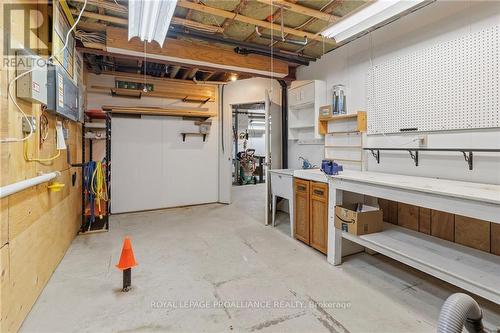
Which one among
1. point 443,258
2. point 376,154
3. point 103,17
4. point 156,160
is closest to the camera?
point 443,258

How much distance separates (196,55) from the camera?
12.1 feet

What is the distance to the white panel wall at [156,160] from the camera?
16.1 ft

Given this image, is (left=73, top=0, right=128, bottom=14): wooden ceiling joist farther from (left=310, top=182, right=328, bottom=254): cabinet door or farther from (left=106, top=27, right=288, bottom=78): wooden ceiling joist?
(left=310, top=182, right=328, bottom=254): cabinet door

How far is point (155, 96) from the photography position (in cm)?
520

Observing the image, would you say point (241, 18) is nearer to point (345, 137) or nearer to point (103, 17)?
point (103, 17)

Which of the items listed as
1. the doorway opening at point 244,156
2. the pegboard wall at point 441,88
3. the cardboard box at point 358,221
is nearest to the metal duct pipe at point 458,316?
the cardboard box at point 358,221

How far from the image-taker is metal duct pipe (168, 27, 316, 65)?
3330 mm

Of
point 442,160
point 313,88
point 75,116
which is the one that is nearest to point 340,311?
point 442,160

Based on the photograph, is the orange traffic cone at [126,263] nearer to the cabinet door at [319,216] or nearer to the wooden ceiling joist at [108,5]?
the cabinet door at [319,216]

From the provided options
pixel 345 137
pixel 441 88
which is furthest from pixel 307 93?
pixel 441 88

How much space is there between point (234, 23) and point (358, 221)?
2699 millimetres

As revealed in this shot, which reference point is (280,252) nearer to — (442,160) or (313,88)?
(442,160)

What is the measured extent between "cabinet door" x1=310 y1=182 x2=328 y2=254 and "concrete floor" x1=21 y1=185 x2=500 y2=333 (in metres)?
0.15

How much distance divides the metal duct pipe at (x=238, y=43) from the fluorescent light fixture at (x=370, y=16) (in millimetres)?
1393
